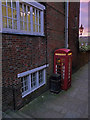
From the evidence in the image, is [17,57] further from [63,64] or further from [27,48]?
[63,64]

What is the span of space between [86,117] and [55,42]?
4.94 m

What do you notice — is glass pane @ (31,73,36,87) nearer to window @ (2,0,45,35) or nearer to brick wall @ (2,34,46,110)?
brick wall @ (2,34,46,110)

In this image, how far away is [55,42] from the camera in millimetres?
7910

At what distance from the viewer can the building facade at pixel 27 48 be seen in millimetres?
4504

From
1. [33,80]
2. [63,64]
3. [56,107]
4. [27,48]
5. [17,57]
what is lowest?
[56,107]

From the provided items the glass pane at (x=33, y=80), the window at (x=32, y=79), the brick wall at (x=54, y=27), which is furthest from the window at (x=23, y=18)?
the glass pane at (x=33, y=80)

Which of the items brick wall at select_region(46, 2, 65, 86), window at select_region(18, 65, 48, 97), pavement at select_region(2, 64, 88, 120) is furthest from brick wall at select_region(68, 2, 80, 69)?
pavement at select_region(2, 64, 88, 120)

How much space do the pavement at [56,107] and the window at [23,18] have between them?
11.6 feet

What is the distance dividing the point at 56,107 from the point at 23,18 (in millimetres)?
4521

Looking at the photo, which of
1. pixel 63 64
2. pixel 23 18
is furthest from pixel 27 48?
pixel 63 64

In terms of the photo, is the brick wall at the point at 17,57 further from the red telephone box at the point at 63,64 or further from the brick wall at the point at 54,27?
the red telephone box at the point at 63,64

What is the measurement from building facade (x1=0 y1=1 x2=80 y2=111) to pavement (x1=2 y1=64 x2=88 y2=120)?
364mm

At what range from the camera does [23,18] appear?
5.20m

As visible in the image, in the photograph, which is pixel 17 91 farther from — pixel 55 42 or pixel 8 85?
pixel 55 42
